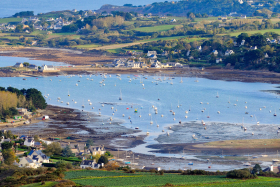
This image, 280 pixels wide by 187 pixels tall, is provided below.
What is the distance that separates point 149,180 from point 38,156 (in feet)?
31.4

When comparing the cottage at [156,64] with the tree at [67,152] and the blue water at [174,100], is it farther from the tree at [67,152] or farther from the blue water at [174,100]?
the tree at [67,152]

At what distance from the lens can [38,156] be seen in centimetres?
2678

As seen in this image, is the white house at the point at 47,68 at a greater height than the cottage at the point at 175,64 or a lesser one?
lesser

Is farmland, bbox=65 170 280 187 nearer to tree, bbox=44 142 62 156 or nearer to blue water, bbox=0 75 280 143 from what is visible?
tree, bbox=44 142 62 156

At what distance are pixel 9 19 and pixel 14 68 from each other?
94834mm

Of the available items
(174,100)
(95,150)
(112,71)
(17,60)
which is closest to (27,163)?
(95,150)

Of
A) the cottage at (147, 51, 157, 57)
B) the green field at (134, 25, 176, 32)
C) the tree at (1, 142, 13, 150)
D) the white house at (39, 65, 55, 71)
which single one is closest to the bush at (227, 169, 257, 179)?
the tree at (1, 142, 13, 150)

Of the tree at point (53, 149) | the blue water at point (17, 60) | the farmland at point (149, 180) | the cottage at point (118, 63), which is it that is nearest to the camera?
the farmland at point (149, 180)

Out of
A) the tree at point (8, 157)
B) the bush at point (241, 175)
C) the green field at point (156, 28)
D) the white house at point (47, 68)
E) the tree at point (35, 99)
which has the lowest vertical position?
the bush at point (241, 175)

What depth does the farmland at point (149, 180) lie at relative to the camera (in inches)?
737

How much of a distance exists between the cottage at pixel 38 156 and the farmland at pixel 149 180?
5247 mm

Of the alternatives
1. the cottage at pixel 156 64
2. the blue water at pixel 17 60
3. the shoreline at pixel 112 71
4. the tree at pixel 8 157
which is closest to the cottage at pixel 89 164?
the tree at pixel 8 157

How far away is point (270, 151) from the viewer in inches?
1210

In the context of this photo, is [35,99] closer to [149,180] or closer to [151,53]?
[149,180]
